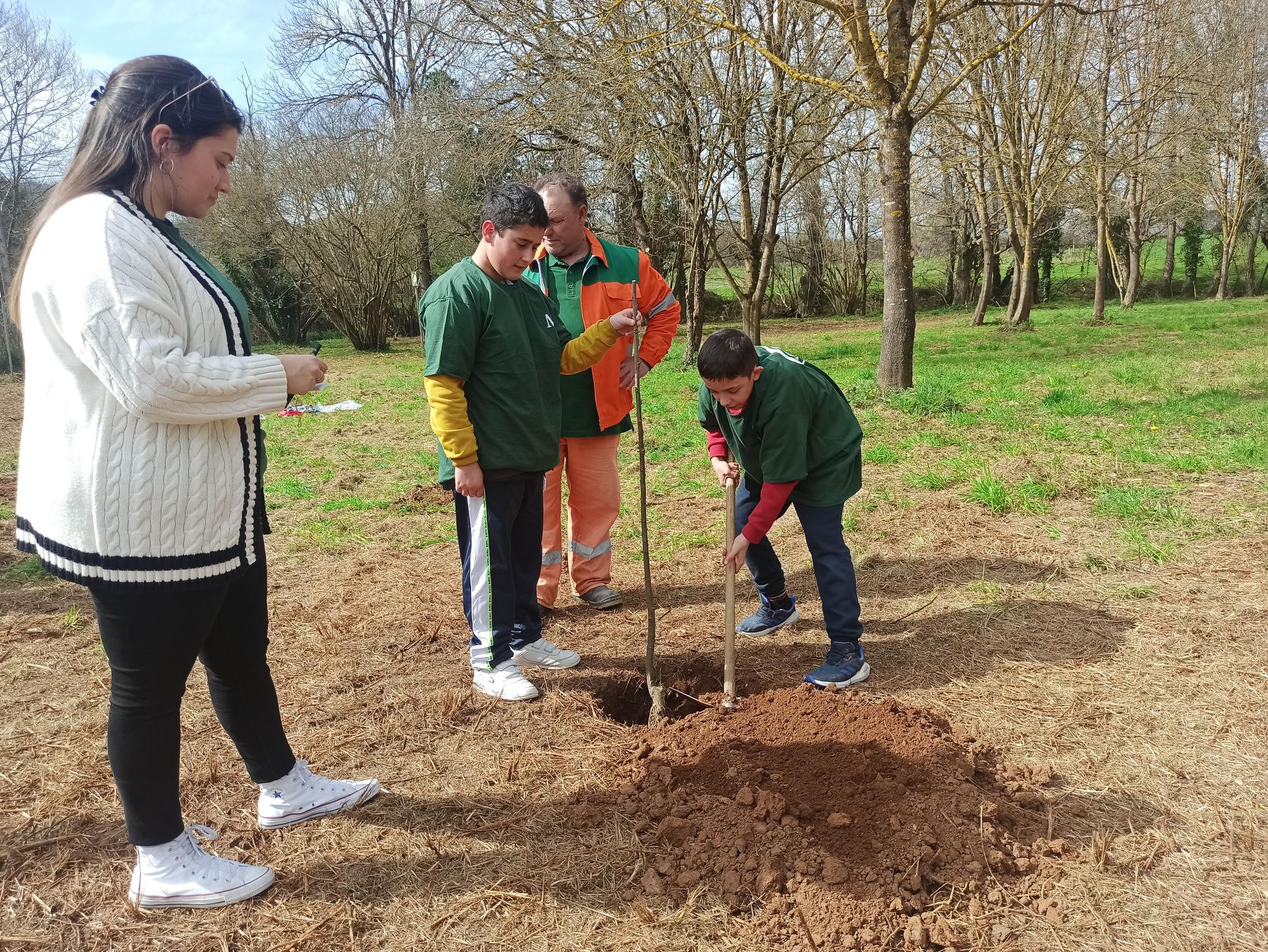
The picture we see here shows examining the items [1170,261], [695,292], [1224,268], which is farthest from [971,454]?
[1170,261]

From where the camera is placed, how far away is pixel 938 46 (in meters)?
13.8

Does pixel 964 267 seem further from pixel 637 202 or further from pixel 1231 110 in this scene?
pixel 637 202

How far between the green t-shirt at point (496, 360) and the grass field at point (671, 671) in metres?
1.09

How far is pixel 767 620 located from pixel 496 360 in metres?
1.94

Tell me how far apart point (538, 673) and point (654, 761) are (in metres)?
0.98

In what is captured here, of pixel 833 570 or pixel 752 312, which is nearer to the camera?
pixel 833 570

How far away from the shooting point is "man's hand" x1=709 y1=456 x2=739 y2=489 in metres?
3.74

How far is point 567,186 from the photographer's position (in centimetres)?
414

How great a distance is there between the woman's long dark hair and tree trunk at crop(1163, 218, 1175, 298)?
35.7m

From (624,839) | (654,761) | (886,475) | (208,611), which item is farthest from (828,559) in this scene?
(886,475)

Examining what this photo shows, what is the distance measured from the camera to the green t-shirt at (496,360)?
3.33 m

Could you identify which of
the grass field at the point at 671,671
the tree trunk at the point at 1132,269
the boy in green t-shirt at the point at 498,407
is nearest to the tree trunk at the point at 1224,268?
the tree trunk at the point at 1132,269

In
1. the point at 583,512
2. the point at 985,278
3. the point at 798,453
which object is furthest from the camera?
the point at 985,278

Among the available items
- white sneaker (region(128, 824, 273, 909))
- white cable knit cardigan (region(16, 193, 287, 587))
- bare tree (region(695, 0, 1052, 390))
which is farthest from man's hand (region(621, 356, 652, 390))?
bare tree (region(695, 0, 1052, 390))
